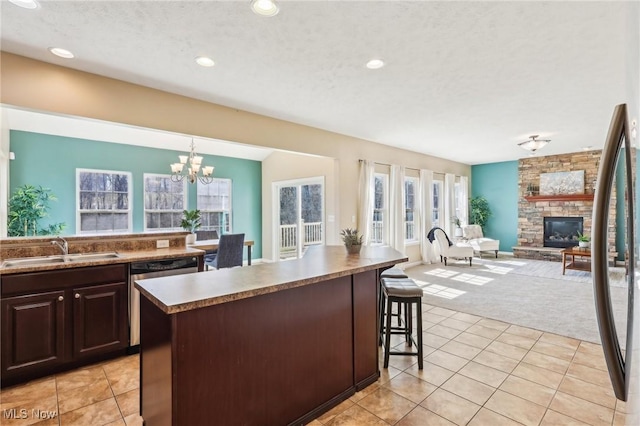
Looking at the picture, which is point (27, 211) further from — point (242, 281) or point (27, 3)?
point (242, 281)

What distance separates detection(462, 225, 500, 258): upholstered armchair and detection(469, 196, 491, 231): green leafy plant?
0.43m

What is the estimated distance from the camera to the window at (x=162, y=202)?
21.0 feet

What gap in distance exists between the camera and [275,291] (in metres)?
1.80

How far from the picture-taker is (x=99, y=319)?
9.00ft

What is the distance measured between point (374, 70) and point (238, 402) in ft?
9.63

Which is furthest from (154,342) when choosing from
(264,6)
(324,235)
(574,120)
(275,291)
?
(574,120)

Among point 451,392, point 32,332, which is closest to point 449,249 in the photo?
point 451,392

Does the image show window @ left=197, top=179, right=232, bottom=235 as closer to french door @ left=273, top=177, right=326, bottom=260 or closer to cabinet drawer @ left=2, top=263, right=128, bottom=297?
french door @ left=273, top=177, right=326, bottom=260

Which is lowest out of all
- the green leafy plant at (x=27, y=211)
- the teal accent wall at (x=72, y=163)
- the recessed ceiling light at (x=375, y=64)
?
the green leafy plant at (x=27, y=211)

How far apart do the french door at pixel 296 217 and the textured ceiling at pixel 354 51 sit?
273cm

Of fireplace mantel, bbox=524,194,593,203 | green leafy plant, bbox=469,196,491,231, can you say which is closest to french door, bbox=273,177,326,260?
green leafy plant, bbox=469,196,491,231

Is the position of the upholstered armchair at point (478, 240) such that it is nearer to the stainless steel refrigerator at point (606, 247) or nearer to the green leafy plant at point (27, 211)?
the stainless steel refrigerator at point (606, 247)

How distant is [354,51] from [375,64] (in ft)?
1.07

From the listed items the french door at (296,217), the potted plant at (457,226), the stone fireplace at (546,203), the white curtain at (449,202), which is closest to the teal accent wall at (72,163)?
the french door at (296,217)
